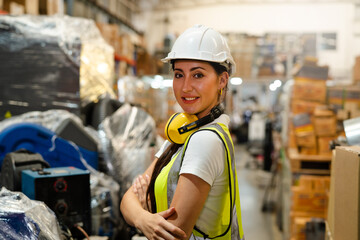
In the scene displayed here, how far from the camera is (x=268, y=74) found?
7.43 meters

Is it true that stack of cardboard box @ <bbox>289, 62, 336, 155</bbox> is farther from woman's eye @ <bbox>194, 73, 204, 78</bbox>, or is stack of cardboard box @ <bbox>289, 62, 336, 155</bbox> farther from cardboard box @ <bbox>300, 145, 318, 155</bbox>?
woman's eye @ <bbox>194, 73, 204, 78</bbox>

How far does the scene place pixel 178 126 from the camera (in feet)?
4.14

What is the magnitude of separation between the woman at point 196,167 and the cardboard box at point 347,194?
0.49m

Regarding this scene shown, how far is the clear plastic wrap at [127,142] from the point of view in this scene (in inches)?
104

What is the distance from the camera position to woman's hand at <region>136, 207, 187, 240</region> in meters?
1.08

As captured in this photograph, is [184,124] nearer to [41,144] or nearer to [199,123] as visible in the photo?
[199,123]

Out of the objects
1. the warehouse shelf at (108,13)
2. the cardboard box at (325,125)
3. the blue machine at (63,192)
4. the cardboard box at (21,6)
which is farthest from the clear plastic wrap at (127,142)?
the warehouse shelf at (108,13)

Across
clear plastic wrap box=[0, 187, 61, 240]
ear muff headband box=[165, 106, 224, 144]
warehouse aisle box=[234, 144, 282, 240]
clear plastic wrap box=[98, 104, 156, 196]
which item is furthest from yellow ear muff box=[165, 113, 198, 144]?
warehouse aisle box=[234, 144, 282, 240]

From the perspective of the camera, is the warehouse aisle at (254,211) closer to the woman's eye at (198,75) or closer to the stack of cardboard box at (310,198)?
the stack of cardboard box at (310,198)

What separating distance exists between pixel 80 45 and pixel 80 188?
1610 millimetres

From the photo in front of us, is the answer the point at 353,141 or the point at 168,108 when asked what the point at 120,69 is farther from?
the point at 353,141

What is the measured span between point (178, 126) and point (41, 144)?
1.21 m

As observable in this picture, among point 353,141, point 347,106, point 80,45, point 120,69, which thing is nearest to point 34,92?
point 80,45

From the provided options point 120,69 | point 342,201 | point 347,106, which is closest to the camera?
point 342,201
